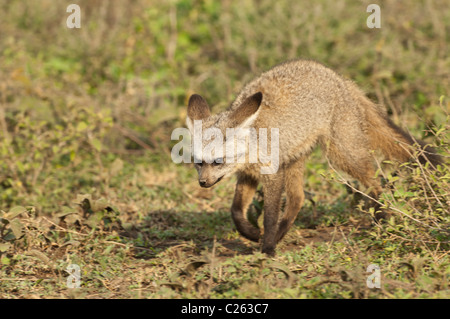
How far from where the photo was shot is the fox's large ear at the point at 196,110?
5887 mm

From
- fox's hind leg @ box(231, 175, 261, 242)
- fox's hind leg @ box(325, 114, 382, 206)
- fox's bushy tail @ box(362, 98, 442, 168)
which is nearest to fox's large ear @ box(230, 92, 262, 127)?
fox's hind leg @ box(231, 175, 261, 242)

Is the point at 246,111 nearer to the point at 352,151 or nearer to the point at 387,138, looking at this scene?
the point at 352,151

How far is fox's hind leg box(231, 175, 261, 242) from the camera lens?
5957 mm

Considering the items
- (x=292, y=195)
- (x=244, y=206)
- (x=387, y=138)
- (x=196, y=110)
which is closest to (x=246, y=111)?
(x=196, y=110)

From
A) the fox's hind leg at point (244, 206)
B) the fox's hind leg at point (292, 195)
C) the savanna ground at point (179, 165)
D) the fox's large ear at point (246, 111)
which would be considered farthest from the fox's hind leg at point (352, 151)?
the fox's large ear at point (246, 111)

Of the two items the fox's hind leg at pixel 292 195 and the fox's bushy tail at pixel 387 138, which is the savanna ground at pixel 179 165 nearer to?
the fox's hind leg at pixel 292 195

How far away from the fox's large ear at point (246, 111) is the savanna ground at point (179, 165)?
936 mm

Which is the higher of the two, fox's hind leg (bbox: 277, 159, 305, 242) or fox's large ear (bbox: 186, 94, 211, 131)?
fox's large ear (bbox: 186, 94, 211, 131)

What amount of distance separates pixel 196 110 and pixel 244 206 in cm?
115

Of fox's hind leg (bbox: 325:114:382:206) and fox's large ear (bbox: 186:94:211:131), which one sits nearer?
fox's large ear (bbox: 186:94:211:131)

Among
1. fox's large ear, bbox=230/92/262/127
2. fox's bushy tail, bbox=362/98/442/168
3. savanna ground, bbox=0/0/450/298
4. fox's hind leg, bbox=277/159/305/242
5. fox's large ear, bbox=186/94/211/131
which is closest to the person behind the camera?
savanna ground, bbox=0/0/450/298

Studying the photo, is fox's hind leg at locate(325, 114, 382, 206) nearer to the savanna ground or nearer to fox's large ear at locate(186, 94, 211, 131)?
the savanna ground

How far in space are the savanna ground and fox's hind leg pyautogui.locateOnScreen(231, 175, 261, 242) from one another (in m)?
0.14
